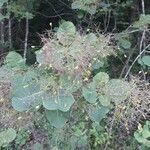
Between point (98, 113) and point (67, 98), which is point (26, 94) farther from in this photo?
point (98, 113)

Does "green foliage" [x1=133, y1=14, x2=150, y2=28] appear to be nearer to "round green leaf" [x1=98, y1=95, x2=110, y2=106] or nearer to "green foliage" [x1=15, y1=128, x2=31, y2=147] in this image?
"round green leaf" [x1=98, y1=95, x2=110, y2=106]

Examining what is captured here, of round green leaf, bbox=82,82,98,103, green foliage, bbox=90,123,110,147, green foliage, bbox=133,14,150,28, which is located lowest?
green foliage, bbox=90,123,110,147

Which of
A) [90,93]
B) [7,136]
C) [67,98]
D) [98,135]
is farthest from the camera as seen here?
[98,135]

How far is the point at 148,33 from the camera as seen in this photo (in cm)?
341

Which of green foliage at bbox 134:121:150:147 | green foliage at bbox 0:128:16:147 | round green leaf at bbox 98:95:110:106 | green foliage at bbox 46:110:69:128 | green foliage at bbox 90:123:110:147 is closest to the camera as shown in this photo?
green foliage at bbox 46:110:69:128

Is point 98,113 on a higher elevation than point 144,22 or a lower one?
lower

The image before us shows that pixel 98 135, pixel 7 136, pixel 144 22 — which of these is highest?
pixel 144 22

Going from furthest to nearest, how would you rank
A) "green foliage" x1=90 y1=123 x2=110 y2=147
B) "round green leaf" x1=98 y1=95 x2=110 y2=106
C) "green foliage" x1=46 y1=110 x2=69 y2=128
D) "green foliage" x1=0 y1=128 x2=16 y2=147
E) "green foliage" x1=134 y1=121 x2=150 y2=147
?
"green foliage" x1=90 y1=123 x2=110 y2=147 < "green foliage" x1=134 y1=121 x2=150 y2=147 < "green foliage" x1=0 y1=128 x2=16 y2=147 < "round green leaf" x1=98 y1=95 x2=110 y2=106 < "green foliage" x1=46 y1=110 x2=69 y2=128

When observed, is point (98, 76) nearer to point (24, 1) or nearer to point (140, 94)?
point (140, 94)

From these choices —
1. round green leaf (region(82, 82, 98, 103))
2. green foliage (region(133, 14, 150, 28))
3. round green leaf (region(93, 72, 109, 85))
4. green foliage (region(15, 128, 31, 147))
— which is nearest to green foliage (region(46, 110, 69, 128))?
round green leaf (region(82, 82, 98, 103))

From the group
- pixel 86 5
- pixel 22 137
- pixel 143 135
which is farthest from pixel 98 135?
pixel 86 5

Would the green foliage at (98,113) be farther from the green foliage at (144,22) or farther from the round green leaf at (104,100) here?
the green foliage at (144,22)

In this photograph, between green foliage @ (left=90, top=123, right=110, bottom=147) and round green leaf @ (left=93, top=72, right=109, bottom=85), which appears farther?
green foliage @ (left=90, top=123, right=110, bottom=147)

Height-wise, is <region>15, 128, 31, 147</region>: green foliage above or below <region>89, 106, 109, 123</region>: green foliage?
below
